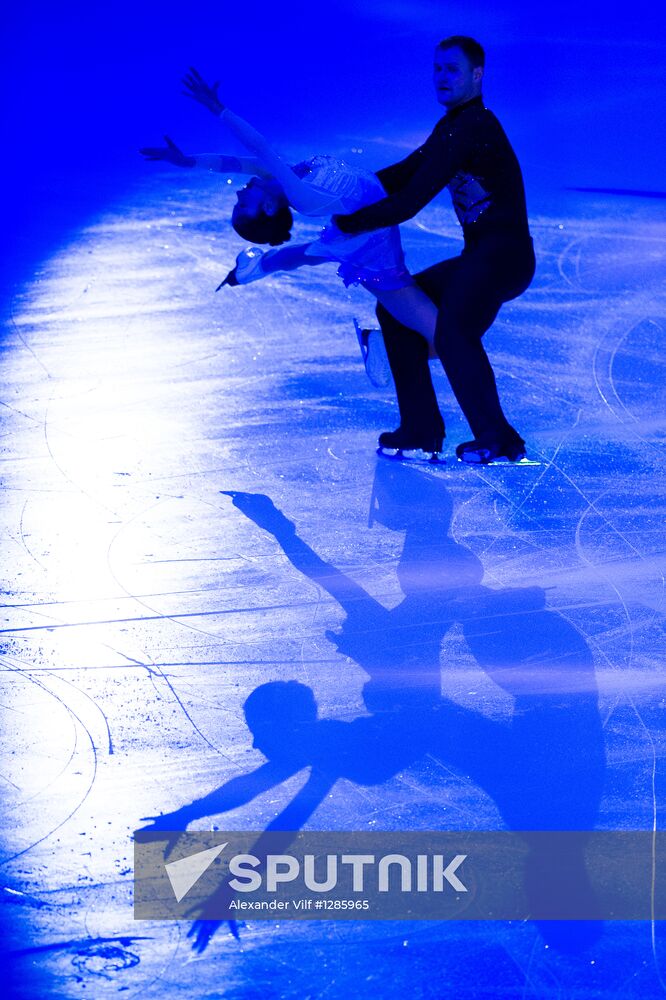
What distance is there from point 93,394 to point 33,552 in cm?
108

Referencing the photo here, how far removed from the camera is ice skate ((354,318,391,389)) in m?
4.08

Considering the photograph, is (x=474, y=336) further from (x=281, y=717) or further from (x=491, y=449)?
(x=281, y=717)

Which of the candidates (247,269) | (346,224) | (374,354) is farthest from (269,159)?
(374,354)

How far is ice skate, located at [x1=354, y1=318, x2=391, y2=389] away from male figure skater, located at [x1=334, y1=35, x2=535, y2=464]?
108mm

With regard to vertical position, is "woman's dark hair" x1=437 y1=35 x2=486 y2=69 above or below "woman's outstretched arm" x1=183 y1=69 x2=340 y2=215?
above

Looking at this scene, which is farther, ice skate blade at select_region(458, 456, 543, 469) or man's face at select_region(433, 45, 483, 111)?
ice skate blade at select_region(458, 456, 543, 469)

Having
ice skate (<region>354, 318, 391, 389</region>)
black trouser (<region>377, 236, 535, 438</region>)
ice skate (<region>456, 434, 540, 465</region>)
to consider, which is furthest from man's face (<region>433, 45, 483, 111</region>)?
ice skate (<region>456, 434, 540, 465</region>)

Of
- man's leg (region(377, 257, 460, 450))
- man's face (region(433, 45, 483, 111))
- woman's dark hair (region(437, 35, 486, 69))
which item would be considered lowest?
man's leg (region(377, 257, 460, 450))

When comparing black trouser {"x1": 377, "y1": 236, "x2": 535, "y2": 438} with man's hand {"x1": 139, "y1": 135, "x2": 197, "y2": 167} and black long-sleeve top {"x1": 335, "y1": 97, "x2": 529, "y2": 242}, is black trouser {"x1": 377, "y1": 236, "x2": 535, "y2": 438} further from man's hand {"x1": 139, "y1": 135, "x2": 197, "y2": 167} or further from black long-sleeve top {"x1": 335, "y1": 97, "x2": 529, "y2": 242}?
man's hand {"x1": 139, "y1": 135, "x2": 197, "y2": 167}

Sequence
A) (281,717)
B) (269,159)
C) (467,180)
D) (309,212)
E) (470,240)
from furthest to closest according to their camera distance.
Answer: (470,240) < (467,180) < (309,212) < (269,159) < (281,717)

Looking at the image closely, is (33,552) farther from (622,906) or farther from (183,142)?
(183,142)

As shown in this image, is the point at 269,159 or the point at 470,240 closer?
the point at 269,159

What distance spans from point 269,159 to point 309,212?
0.22 meters

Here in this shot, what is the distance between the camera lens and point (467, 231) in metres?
3.97
